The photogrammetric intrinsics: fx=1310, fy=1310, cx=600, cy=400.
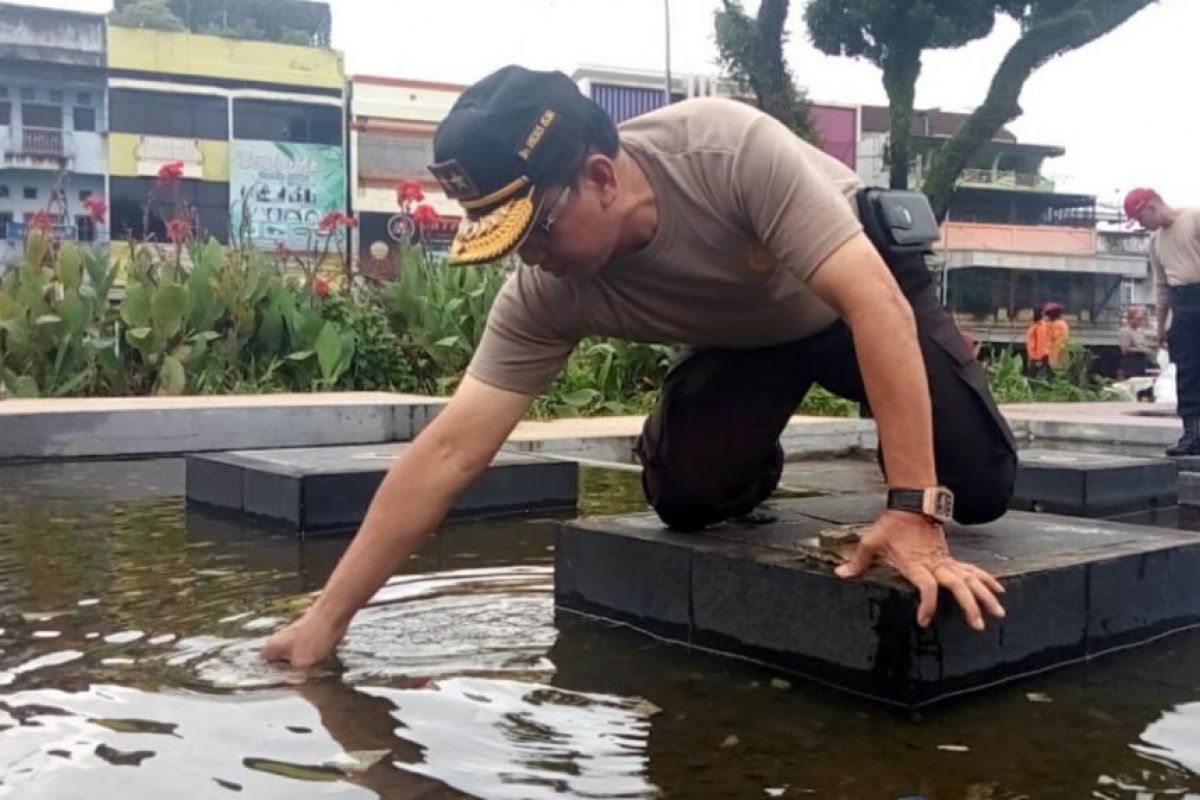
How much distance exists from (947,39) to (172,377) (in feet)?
49.9

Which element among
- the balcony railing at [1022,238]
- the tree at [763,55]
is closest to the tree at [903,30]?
the tree at [763,55]

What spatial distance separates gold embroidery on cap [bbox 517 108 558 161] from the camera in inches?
79.8

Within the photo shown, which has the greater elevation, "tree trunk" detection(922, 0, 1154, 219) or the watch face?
"tree trunk" detection(922, 0, 1154, 219)

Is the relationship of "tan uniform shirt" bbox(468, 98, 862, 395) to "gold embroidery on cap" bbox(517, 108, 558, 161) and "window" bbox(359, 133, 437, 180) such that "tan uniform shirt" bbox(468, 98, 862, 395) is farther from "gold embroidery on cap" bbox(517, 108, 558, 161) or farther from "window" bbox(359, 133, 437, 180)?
"window" bbox(359, 133, 437, 180)

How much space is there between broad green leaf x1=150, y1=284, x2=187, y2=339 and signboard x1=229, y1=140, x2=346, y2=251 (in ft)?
91.0

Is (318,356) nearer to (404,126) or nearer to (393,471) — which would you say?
(393,471)

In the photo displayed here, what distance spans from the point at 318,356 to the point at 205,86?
96.9 feet

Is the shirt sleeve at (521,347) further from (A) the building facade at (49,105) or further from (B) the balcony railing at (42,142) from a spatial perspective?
(B) the balcony railing at (42,142)

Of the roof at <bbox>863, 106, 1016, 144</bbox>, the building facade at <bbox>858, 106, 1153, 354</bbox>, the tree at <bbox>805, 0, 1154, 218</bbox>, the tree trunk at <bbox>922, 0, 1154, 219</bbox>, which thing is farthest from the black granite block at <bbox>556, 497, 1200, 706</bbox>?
the roof at <bbox>863, 106, 1016, 144</bbox>

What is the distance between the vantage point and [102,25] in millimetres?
34594

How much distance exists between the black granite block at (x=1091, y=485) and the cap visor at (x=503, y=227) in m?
3.23

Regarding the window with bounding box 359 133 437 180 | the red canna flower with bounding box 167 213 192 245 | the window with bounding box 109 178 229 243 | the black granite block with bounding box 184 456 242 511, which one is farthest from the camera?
the window with bounding box 359 133 437 180

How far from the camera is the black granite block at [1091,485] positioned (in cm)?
467

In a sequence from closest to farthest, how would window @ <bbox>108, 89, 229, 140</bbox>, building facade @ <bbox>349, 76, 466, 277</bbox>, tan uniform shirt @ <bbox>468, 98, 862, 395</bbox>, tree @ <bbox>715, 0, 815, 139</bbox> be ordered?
1. tan uniform shirt @ <bbox>468, 98, 862, 395</bbox>
2. tree @ <bbox>715, 0, 815, 139</bbox>
3. window @ <bbox>108, 89, 229, 140</bbox>
4. building facade @ <bbox>349, 76, 466, 277</bbox>
